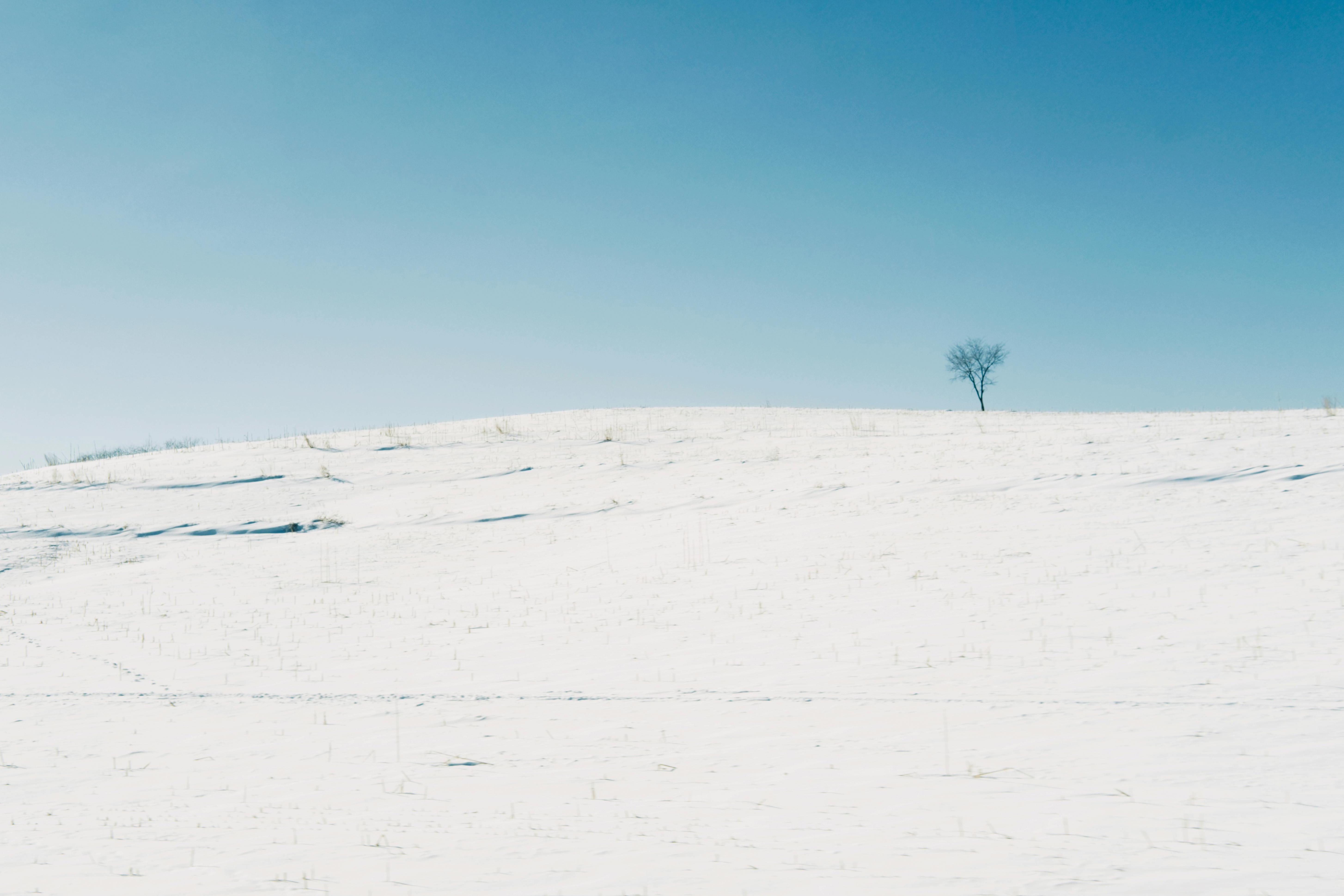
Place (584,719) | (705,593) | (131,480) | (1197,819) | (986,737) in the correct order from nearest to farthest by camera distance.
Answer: (1197,819) < (986,737) < (584,719) < (705,593) < (131,480)

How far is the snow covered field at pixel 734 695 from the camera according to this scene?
451 cm

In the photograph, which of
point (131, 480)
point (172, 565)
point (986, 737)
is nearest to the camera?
point (986, 737)

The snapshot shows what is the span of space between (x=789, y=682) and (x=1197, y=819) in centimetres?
357

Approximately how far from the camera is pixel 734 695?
730cm

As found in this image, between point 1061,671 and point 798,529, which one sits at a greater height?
point 798,529

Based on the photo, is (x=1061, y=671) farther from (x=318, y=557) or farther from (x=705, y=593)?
(x=318, y=557)

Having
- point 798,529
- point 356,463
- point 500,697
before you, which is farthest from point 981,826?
point 356,463

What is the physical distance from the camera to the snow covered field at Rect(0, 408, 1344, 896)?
4.51 m

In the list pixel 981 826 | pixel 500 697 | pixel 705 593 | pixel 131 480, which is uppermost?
pixel 131 480

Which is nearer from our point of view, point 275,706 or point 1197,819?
point 1197,819

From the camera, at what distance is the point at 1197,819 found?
4520 millimetres

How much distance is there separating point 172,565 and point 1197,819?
17184mm

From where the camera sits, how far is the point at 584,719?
6.89m

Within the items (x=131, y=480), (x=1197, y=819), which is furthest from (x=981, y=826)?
(x=131, y=480)
